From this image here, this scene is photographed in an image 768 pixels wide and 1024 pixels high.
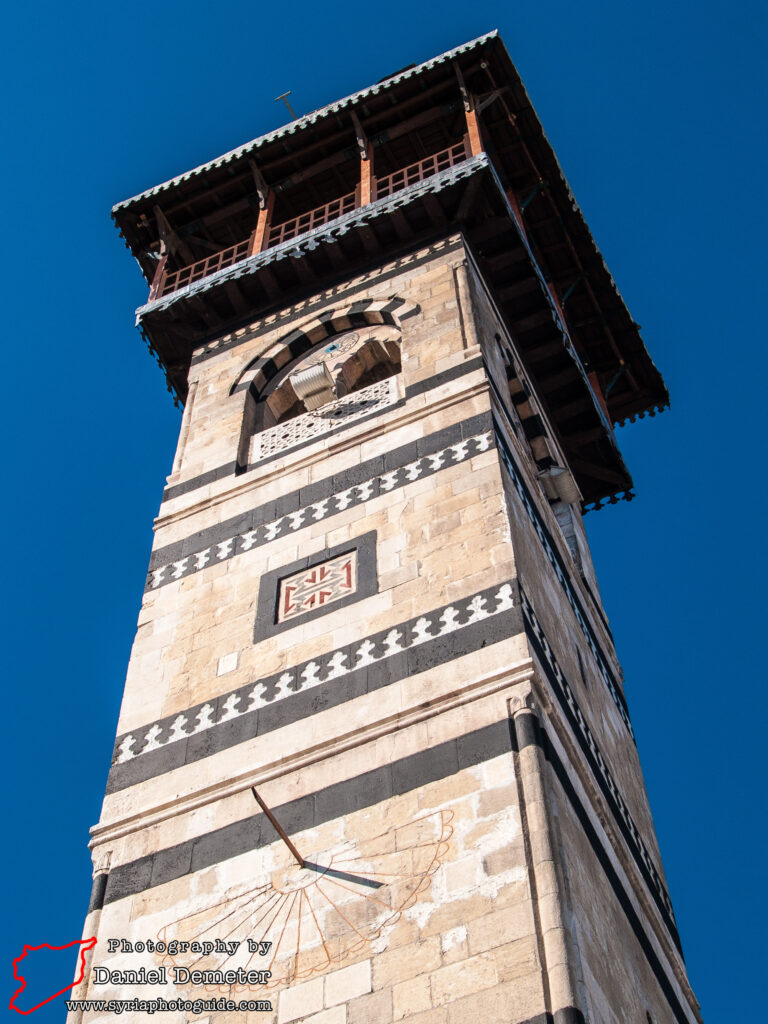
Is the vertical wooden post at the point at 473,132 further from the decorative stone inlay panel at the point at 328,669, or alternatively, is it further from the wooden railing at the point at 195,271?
the decorative stone inlay panel at the point at 328,669

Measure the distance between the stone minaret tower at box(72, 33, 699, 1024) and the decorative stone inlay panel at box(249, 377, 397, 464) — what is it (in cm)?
4

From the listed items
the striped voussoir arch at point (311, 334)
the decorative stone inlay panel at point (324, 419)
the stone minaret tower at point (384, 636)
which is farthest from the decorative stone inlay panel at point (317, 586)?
the striped voussoir arch at point (311, 334)

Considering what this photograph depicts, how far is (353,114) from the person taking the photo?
16.0 metres

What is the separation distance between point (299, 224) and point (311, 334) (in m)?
2.69

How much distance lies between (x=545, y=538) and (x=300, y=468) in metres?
2.01

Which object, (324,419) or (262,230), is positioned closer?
(324,419)

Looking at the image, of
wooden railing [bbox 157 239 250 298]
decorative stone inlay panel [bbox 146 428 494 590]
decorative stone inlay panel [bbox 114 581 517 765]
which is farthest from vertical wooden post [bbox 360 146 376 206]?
decorative stone inlay panel [bbox 114 581 517 765]

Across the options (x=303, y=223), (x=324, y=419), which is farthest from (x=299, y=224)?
(x=324, y=419)

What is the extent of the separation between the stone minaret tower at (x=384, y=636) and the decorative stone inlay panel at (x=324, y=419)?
44 mm

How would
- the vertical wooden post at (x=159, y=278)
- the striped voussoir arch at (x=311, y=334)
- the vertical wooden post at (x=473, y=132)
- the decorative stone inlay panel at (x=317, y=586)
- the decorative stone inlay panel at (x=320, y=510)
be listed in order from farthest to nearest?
the vertical wooden post at (x=159, y=278) → the vertical wooden post at (x=473, y=132) → the striped voussoir arch at (x=311, y=334) → the decorative stone inlay panel at (x=320, y=510) → the decorative stone inlay panel at (x=317, y=586)

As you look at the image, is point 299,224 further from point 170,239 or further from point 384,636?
point 384,636

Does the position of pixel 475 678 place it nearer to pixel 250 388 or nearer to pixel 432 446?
pixel 432 446

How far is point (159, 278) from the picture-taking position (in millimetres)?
15672

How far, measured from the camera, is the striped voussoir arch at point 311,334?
1347 cm
